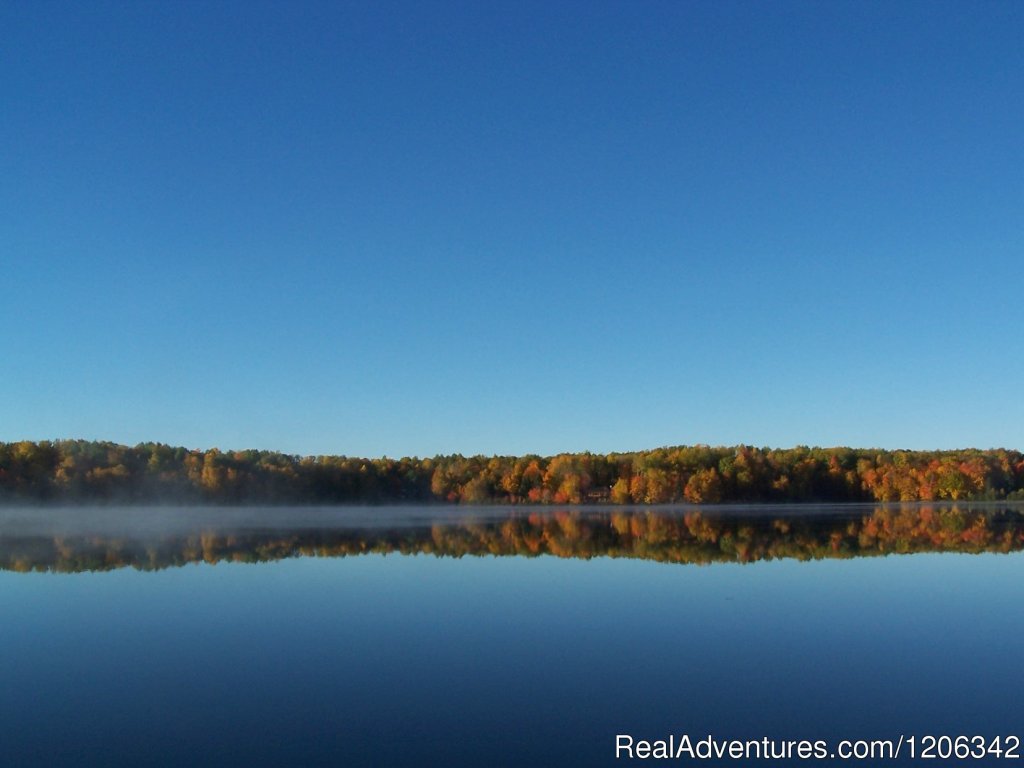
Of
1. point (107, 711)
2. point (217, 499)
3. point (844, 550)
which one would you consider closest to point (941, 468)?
point (844, 550)

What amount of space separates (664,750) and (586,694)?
1.81 meters

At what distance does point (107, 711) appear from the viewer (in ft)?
29.1

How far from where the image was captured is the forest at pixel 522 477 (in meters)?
81.5

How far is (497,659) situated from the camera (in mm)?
11188

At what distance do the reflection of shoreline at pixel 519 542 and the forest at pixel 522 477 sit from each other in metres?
42.5

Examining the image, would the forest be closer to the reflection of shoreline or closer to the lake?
the reflection of shoreline

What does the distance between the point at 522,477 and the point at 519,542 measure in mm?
65492

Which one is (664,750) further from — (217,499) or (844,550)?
(217,499)

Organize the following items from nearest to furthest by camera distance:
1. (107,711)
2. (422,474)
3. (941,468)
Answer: (107,711), (941,468), (422,474)

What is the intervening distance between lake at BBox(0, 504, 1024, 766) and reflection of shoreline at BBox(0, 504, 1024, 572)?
2026 millimetres

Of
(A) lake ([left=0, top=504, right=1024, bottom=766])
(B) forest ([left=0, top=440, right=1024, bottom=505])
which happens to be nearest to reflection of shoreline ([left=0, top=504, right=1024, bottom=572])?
(A) lake ([left=0, top=504, right=1024, bottom=766])

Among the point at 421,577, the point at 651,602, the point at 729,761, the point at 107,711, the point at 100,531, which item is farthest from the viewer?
the point at 100,531

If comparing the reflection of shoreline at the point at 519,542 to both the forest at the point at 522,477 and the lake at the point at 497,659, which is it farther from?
the forest at the point at 522,477

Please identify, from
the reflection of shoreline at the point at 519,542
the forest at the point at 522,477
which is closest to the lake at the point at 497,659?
the reflection of shoreline at the point at 519,542
